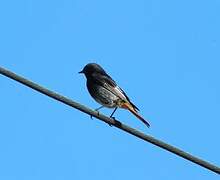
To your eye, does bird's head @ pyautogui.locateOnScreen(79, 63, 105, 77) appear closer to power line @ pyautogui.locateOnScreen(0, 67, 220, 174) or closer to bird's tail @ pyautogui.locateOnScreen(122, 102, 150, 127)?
bird's tail @ pyautogui.locateOnScreen(122, 102, 150, 127)

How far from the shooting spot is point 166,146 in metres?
7.73

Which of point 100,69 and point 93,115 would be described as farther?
point 100,69

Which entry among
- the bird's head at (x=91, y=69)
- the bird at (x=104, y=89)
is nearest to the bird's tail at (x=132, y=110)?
the bird at (x=104, y=89)

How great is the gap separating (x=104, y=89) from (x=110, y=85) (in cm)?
15

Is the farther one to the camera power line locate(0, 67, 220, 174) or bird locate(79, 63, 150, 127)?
bird locate(79, 63, 150, 127)

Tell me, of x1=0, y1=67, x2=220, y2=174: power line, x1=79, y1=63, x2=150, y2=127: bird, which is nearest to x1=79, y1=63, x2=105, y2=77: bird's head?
x1=79, y1=63, x2=150, y2=127: bird

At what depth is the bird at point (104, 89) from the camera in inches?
504

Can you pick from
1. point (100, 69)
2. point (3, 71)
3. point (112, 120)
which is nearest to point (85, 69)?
point (100, 69)

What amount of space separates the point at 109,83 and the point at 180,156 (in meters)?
5.73

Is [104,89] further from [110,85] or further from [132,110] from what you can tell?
[132,110]

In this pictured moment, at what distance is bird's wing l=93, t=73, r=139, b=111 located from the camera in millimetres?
12836

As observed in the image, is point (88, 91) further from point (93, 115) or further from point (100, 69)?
point (93, 115)

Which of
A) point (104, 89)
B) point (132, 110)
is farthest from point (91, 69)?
point (132, 110)

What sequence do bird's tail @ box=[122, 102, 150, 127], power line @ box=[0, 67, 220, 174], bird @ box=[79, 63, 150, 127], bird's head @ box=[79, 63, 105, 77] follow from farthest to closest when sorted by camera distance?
bird's head @ box=[79, 63, 105, 77]
bird @ box=[79, 63, 150, 127]
bird's tail @ box=[122, 102, 150, 127]
power line @ box=[0, 67, 220, 174]
